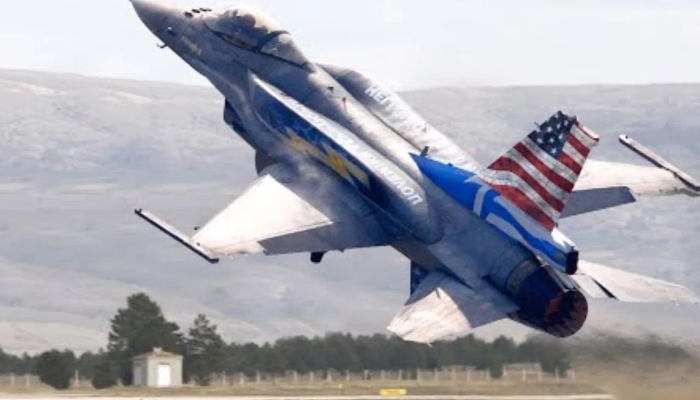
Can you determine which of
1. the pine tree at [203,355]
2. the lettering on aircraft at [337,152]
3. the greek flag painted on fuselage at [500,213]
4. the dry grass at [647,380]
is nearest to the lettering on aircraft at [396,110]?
the lettering on aircraft at [337,152]

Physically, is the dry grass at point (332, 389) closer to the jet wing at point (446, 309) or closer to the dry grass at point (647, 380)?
the jet wing at point (446, 309)

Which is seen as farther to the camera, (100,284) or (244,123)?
(100,284)

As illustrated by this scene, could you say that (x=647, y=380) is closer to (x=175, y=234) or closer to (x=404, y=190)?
(x=404, y=190)

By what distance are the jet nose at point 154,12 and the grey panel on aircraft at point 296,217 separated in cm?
495

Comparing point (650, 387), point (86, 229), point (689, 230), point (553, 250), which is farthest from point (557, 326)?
point (86, 229)

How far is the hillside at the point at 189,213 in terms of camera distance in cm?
8044

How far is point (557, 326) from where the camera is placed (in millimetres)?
36469

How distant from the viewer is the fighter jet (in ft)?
120

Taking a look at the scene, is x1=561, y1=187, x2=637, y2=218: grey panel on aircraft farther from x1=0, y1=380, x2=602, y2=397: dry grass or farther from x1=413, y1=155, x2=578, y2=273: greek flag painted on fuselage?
x1=0, y1=380, x2=602, y2=397: dry grass

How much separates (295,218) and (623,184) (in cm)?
771

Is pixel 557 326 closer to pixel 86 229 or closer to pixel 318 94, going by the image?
pixel 318 94

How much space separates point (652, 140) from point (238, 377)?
112 m

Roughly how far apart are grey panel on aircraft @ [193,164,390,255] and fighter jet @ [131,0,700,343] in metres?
0.03

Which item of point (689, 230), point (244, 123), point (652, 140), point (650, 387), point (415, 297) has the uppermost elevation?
point (652, 140)
